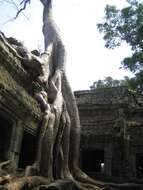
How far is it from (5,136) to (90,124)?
5.53 m

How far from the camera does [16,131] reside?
7.05m

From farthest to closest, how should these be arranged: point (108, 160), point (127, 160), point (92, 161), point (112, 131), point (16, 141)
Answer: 1. point (92, 161)
2. point (112, 131)
3. point (108, 160)
4. point (127, 160)
5. point (16, 141)

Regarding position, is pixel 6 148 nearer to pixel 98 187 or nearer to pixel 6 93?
pixel 6 93

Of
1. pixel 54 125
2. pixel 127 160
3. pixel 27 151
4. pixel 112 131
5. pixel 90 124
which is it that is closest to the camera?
pixel 54 125

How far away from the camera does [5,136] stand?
6.97 m

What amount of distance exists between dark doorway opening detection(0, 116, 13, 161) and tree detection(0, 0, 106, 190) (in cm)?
67

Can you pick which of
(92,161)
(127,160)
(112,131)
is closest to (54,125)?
(127,160)

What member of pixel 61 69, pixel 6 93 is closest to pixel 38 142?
pixel 6 93

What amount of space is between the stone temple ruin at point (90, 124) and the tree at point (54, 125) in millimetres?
441

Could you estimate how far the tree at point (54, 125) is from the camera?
685cm

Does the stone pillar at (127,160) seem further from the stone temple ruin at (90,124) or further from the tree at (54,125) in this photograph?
the tree at (54,125)

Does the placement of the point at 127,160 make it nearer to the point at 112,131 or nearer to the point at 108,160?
the point at 108,160

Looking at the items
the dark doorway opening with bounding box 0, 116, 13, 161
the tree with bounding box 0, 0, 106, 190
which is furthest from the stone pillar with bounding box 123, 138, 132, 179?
the dark doorway opening with bounding box 0, 116, 13, 161

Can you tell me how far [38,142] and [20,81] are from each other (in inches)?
60.6
